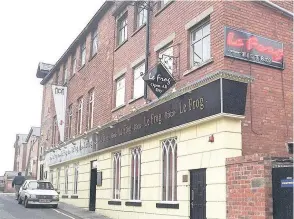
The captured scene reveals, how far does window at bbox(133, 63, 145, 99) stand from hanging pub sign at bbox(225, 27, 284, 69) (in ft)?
17.3

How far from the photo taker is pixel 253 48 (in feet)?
39.7

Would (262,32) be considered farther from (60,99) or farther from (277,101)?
(60,99)

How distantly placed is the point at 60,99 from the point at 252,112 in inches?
701

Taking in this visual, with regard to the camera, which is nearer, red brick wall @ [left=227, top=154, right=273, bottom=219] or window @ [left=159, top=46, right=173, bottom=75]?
red brick wall @ [left=227, top=154, right=273, bottom=219]

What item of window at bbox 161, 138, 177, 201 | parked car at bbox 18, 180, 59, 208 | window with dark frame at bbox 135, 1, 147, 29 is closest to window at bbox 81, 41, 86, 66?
window with dark frame at bbox 135, 1, 147, 29

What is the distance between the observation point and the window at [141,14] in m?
17.4

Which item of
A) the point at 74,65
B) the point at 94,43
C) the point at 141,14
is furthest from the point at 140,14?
the point at 74,65

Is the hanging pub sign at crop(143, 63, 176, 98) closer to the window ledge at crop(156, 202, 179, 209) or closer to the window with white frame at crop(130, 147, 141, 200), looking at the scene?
the window with white frame at crop(130, 147, 141, 200)

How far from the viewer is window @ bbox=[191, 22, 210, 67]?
1283 centimetres

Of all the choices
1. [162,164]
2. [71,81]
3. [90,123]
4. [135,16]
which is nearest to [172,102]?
[162,164]

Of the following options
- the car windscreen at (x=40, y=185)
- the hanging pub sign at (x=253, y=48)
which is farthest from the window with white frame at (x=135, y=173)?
the car windscreen at (x=40, y=185)

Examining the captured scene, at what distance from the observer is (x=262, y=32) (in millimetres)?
12469

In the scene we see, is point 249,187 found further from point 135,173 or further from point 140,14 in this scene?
point 140,14

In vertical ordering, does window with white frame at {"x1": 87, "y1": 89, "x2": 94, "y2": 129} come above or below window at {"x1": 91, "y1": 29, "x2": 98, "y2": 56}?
below
